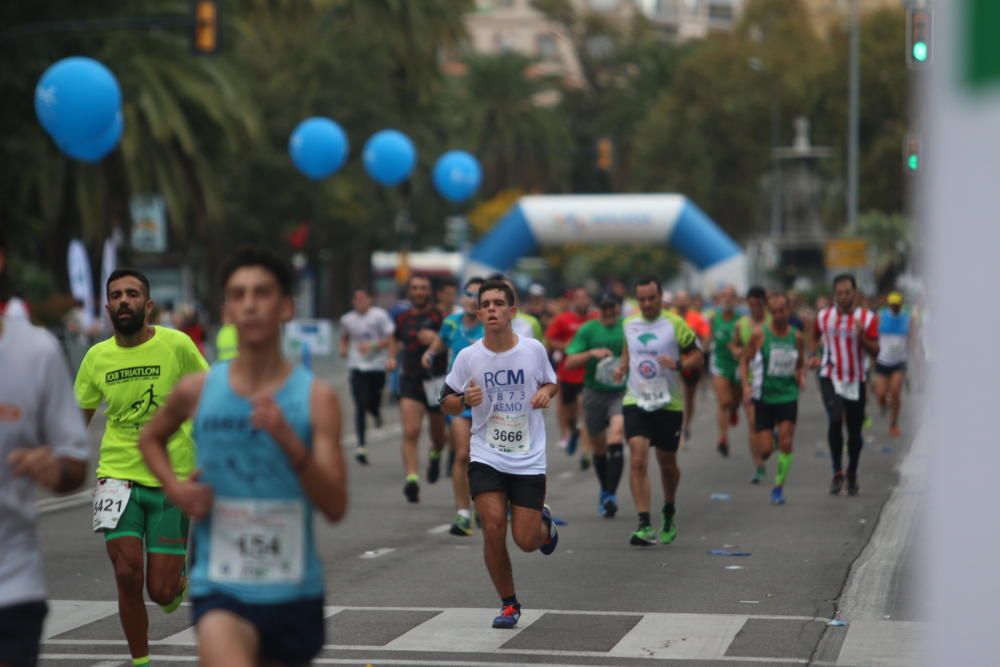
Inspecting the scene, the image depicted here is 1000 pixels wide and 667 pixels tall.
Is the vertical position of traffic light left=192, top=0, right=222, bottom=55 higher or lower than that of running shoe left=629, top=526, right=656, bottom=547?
higher

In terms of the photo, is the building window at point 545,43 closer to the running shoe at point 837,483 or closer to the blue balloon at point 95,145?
the blue balloon at point 95,145

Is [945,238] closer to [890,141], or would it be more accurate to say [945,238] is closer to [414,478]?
[414,478]

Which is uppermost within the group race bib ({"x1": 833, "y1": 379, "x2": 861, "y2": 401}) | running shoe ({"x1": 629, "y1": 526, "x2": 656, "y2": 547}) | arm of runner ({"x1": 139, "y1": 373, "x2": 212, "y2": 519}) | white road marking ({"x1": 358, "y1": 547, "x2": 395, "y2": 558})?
arm of runner ({"x1": 139, "y1": 373, "x2": 212, "y2": 519})

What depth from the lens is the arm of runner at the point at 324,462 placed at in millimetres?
4629

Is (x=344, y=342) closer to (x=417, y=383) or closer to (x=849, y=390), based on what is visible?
(x=417, y=383)

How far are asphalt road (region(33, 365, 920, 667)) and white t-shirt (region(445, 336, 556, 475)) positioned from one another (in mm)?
844

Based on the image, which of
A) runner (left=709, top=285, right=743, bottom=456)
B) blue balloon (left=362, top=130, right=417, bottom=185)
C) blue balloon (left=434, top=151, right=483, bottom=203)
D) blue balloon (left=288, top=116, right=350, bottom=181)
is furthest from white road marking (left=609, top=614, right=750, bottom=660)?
blue balloon (left=434, top=151, right=483, bottom=203)

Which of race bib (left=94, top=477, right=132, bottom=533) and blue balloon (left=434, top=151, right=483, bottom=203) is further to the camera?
blue balloon (left=434, top=151, right=483, bottom=203)

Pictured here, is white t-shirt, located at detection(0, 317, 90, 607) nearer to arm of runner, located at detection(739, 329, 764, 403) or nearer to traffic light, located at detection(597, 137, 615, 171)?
arm of runner, located at detection(739, 329, 764, 403)

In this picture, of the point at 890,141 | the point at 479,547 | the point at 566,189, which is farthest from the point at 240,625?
the point at 566,189

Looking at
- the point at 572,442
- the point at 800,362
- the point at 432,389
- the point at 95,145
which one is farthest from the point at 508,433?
the point at 95,145

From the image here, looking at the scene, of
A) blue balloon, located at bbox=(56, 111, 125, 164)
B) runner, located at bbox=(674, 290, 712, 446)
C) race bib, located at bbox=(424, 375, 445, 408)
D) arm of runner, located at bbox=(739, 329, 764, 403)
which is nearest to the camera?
race bib, located at bbox=(424, 375, 445, 408)

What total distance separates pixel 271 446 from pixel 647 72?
8856 cm

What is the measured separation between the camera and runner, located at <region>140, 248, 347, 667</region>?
4762 millimetres
